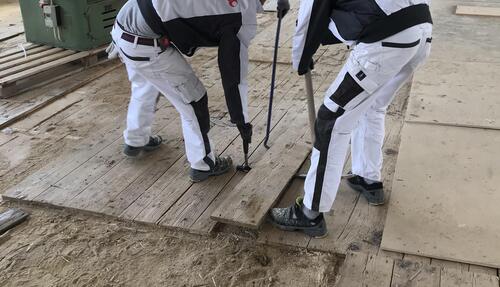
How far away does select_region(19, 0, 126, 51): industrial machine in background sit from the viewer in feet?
16.5

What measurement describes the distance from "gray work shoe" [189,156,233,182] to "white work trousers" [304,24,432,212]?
784mm

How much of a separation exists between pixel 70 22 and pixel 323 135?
3.46 m

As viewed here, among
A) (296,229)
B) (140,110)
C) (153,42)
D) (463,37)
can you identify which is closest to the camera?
(296,229)

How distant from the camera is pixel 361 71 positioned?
2365 mm

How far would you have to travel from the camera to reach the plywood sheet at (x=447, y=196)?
262cm

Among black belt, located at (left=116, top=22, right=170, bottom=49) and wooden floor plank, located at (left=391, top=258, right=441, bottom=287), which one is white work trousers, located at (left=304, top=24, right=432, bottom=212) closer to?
wooden floor plank, located at (left=391, top=258, right=441, bottom=287)

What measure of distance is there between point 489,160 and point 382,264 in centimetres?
130

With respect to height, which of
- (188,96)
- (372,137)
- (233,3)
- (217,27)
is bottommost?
(372,137)

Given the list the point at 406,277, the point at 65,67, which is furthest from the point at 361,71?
the point at 65,67

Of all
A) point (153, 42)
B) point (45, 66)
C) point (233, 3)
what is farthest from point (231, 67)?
point (45, 66)

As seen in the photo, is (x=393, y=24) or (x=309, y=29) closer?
(x=393, y=24)

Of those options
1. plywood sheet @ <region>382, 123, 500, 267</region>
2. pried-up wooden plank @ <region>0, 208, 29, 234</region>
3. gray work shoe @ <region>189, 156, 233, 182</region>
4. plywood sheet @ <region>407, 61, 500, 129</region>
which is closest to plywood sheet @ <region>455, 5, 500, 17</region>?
plywood sheet @ <region>407, 61, 500, 129</region>

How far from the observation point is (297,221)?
9.06ft

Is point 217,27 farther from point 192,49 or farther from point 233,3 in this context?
point 192,49
